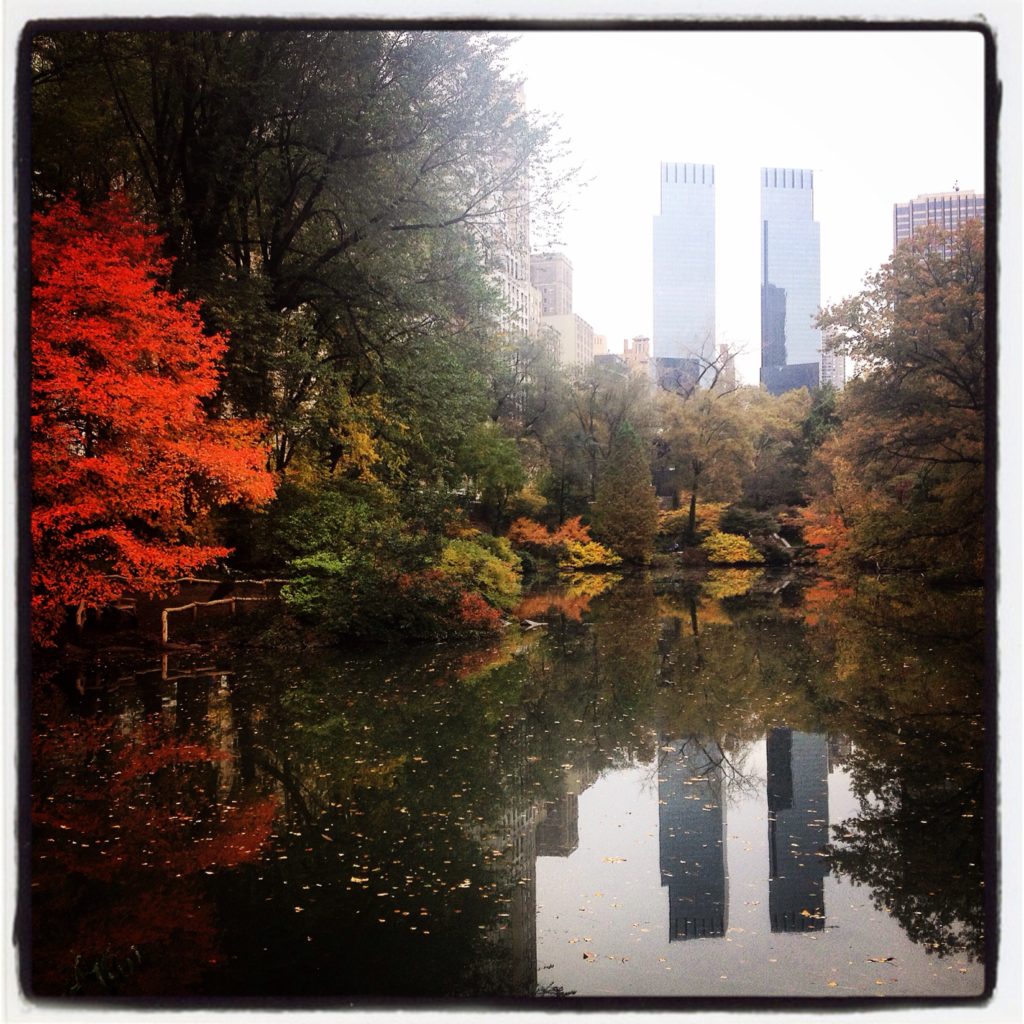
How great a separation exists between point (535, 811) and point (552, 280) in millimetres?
2812

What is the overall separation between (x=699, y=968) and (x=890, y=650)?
8.96ft

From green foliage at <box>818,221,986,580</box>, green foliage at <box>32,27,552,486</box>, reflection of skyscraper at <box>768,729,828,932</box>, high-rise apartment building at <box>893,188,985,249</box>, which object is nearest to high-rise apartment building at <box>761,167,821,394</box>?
green foliage at <box>818,221,986,580</box>

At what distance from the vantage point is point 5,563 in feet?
9.89

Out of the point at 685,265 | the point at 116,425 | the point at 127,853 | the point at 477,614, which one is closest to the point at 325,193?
the point at 116,425

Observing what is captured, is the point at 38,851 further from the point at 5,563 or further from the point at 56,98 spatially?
the point at 56,98

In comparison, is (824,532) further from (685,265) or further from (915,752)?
(685,265)

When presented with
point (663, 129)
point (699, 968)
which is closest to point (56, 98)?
point (663, 129)

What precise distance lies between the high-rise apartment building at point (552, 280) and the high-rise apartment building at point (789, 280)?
1.06 m

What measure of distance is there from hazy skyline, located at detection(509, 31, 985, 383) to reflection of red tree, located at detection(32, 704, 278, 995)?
302 centimetres

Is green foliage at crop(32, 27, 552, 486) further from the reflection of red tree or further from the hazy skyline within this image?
the reflection of red tree

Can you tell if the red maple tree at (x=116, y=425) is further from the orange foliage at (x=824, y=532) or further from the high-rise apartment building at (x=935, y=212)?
the high-rise apartment building at (x=935, y=212)

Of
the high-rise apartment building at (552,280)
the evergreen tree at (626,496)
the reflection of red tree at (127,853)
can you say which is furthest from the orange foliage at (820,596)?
the reflection of red tree at (127,853)

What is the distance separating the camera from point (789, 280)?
4.51m

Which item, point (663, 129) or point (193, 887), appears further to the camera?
point (663, 129)
